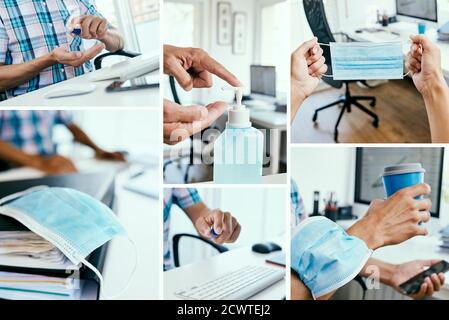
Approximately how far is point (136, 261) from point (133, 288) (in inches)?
2.2

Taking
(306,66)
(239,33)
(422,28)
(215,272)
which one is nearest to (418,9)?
(422,28)

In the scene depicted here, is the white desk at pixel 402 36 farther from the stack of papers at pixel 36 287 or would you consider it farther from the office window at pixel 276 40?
the stack of papers at pixel 36 287

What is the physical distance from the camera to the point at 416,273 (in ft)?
3.60

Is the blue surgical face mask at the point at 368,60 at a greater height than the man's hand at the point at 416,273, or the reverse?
the blue surgical face mask at the point at 368,60

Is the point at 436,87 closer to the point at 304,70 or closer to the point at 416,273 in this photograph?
the point at 304,70

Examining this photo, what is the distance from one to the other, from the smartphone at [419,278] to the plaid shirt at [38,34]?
0.77 m

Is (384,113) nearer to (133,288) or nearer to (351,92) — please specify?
(351,92)

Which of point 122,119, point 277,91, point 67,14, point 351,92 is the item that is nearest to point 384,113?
point 351,92

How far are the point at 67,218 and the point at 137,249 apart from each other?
0.50 feet

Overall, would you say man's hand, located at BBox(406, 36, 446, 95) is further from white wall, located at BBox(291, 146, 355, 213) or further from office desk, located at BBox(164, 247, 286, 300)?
office desk, located at BBox(164, 247, 286, 300)

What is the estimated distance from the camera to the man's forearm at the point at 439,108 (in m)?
1.06

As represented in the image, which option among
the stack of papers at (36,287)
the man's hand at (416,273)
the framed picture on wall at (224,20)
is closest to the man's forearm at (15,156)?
the stack of papers at (36,287)

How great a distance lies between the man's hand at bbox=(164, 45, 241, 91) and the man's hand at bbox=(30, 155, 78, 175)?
27 cm

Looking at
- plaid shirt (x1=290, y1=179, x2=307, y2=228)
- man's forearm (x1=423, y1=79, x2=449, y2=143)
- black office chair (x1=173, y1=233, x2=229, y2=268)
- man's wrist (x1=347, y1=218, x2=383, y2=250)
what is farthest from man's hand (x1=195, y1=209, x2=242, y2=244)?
man's forearm (x1=423, y1=79, x2=449, y2=143)
